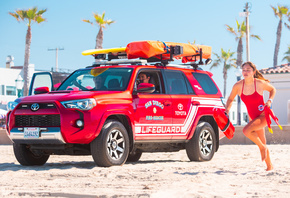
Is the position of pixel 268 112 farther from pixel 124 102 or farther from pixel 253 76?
pixel 124 102

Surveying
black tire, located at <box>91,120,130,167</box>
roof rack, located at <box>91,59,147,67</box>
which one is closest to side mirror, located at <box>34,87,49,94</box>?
roof rack, located at <box>91,59,147,67</box>

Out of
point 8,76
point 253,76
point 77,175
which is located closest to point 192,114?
point 253,76

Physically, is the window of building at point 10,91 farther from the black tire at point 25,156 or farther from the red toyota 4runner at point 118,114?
the black tire at point 25,156

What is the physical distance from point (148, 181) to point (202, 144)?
12.7 feet

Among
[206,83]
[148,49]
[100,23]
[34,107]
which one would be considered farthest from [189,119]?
[100,23]

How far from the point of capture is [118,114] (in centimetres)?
1009

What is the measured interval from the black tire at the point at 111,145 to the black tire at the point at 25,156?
156cm

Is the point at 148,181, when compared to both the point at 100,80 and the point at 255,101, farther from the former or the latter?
the point at 100,80

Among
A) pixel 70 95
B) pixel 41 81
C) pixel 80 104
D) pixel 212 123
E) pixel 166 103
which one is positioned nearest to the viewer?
pixel 80 104

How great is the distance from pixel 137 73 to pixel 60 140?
2037mm

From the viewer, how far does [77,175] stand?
884 cm

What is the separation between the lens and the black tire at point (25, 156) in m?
10.5

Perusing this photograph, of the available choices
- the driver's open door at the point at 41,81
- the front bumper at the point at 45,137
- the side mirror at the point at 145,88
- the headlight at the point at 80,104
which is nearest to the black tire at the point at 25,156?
the front bumper at the point at 45,137

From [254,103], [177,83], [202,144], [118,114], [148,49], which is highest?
[148,49]
